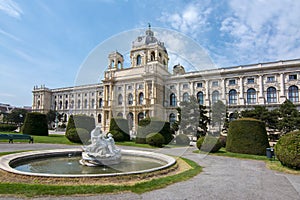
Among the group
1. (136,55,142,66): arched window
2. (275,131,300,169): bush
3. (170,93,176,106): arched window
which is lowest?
(275,131,300,169): bush

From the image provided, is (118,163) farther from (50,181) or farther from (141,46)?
(141,46)

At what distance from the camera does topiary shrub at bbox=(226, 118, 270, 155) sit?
14.6 m

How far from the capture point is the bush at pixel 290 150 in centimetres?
909

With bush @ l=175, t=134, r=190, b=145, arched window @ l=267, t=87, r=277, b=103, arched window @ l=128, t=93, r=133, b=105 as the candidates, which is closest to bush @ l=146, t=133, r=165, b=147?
bush @ l=175, t=134, r=190, b=145

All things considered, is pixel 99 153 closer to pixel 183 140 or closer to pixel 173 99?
pixel 183 140

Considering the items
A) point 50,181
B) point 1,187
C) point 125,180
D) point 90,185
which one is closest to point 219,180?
point 125,180

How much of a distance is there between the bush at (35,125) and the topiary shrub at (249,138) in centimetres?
2371

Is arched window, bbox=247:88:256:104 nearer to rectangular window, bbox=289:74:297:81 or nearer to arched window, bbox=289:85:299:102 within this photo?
arched window, bbox=289:85:299:102

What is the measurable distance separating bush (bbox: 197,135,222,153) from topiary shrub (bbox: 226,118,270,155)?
3.54 ft

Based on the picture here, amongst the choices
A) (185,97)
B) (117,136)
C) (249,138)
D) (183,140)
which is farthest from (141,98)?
(249,138)

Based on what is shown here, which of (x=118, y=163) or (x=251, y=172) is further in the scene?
(x=118, y=163)

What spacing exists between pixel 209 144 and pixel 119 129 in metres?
10.9

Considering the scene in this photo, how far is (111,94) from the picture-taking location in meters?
52.5

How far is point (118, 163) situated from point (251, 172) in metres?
6.01
